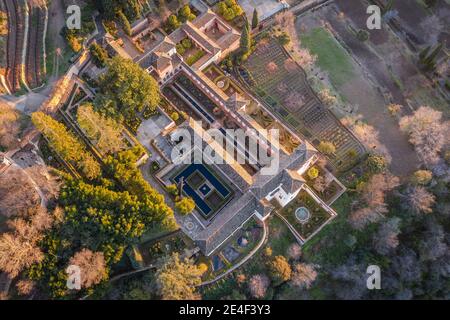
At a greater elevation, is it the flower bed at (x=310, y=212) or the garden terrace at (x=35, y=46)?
the garden terrace at (x=35, y=46)

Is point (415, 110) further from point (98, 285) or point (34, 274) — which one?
point (34, 274)

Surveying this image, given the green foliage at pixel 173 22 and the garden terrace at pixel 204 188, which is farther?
the green foliage at pixel 173 22

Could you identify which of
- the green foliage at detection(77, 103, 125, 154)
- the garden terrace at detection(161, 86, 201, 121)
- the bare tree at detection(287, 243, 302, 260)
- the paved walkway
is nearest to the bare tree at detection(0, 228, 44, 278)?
the green foliage at detection(77, 103, 125, 154)

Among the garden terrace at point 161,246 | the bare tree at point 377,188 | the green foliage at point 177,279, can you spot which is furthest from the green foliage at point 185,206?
the bare tree at point 377,188

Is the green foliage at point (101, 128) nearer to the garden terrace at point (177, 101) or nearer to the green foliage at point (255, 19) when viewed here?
the garden terrace at point (177, 101)

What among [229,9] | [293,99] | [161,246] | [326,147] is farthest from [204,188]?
[229,9]

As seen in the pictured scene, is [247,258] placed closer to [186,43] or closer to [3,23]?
[186,43]

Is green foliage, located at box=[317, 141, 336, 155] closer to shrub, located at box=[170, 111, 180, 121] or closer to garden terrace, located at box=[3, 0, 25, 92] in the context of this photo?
shrub, located at box=[170, 111, 180, 121]
